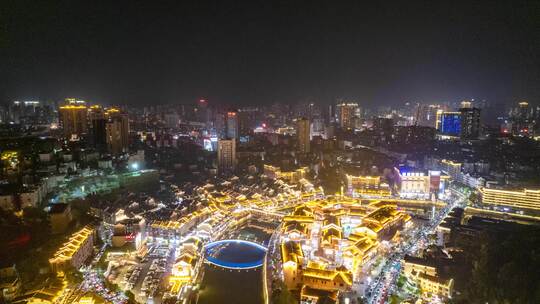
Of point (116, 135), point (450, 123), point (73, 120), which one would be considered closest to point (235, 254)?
point (116, 135)

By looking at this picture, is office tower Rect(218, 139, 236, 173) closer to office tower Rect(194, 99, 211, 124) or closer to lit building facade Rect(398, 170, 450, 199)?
lit building facade Rect(398, 170, 450, 199)

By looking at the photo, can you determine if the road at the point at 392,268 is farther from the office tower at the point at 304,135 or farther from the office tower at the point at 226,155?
the office tower at the point at 304,135

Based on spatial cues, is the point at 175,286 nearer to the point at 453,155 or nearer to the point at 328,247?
the point at 328,247

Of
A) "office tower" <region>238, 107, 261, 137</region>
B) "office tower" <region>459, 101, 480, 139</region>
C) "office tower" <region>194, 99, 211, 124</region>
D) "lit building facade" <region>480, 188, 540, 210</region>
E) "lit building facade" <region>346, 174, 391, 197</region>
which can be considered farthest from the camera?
"office tower" <region>194, 99, 211, 124</region>

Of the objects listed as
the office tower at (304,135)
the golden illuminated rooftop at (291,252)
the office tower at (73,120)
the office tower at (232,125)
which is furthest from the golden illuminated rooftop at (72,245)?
the office tower at (232,125)

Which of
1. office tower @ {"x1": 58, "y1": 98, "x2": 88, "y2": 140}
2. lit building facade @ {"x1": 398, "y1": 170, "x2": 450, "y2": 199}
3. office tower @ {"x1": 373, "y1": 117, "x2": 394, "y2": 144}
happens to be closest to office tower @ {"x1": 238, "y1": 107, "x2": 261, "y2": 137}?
office tower @ {"x1": 373, "y1": 117, "x2": 394, "y2": 144}

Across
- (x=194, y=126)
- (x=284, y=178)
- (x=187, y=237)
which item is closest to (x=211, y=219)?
(x=187, y=237)

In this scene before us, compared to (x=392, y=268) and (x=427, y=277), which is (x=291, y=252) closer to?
(x=392, y=268)
